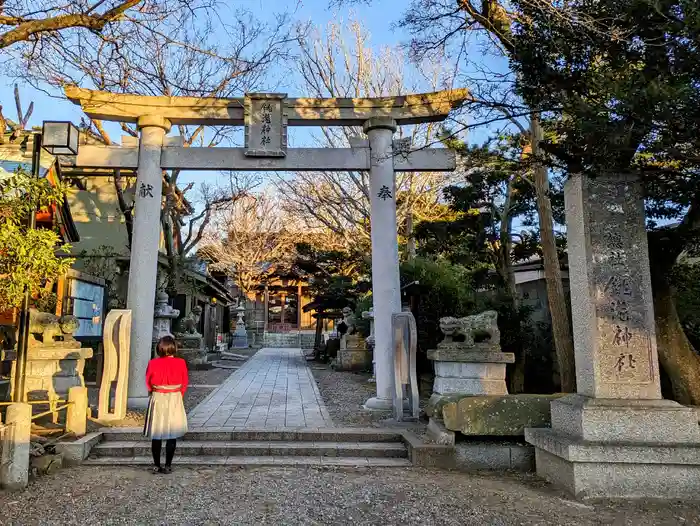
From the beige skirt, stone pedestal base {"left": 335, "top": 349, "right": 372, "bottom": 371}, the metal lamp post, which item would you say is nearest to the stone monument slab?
the beige skirt

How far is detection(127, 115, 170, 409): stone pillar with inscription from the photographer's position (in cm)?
818

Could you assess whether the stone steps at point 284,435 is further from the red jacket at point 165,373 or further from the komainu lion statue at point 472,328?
the komainu lion statue at point 472,328

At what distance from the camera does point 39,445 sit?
542 cm

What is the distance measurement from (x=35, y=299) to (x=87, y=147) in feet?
9.86

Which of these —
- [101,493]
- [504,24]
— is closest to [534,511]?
[101,493]

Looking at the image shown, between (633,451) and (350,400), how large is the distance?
244 inches

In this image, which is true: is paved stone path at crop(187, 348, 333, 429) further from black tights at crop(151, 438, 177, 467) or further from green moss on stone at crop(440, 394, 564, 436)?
green moss on stone at crop(440, 394, 564, 436)

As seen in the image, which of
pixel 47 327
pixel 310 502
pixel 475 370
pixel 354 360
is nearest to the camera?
pixel 310 502

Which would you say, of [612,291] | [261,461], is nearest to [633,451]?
[612,291]

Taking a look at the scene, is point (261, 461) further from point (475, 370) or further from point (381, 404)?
point (475, 370)

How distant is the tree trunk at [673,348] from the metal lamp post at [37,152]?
7451mm

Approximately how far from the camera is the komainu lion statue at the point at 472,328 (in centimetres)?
741

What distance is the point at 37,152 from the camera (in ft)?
21.7

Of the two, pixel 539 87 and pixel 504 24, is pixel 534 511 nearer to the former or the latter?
pixel 539 87
